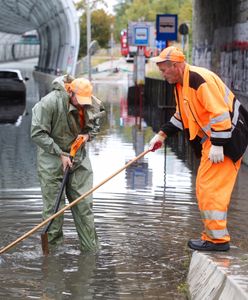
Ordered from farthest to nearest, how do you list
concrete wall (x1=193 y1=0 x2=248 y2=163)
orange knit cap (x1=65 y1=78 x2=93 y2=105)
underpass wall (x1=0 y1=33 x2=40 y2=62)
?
underpass wall (x1=0 y1=33 x2=40 y2=62) → concrete wall (x1=193 y1=0 x2=248 y2=163) → orange knit cap (x1=65 y1=78 x2=93 y2=105)

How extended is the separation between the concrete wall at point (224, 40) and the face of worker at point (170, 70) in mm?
7373

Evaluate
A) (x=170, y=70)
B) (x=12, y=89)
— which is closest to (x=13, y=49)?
(x=12, y=89)

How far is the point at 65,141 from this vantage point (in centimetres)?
702

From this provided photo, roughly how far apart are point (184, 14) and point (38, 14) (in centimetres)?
1197

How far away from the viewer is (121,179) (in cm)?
1146

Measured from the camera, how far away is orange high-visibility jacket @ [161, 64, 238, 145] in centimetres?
573

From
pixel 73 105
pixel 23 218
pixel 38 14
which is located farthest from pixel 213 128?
pixel 38 14

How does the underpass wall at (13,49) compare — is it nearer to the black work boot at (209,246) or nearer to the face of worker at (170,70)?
the face of worker at (170,70)

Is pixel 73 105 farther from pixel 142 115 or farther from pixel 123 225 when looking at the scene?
pixel 142 115

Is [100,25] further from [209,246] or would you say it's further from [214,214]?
[214,214]

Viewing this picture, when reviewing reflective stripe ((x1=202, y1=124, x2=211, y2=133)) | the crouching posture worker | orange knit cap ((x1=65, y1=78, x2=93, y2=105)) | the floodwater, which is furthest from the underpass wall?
reflective stripe ((x1=202, y1=124, x2=211, y2=133))

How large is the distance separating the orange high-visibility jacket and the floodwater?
1.23 metres

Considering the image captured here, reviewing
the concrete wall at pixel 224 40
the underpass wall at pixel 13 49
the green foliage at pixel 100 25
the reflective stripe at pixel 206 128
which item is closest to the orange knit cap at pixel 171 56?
the reflective stripe at pixel 206 128

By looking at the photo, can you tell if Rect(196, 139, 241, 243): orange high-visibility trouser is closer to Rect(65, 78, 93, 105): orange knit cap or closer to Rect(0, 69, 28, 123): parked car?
Rect(65, 78, 93, 105): orange knit cap
